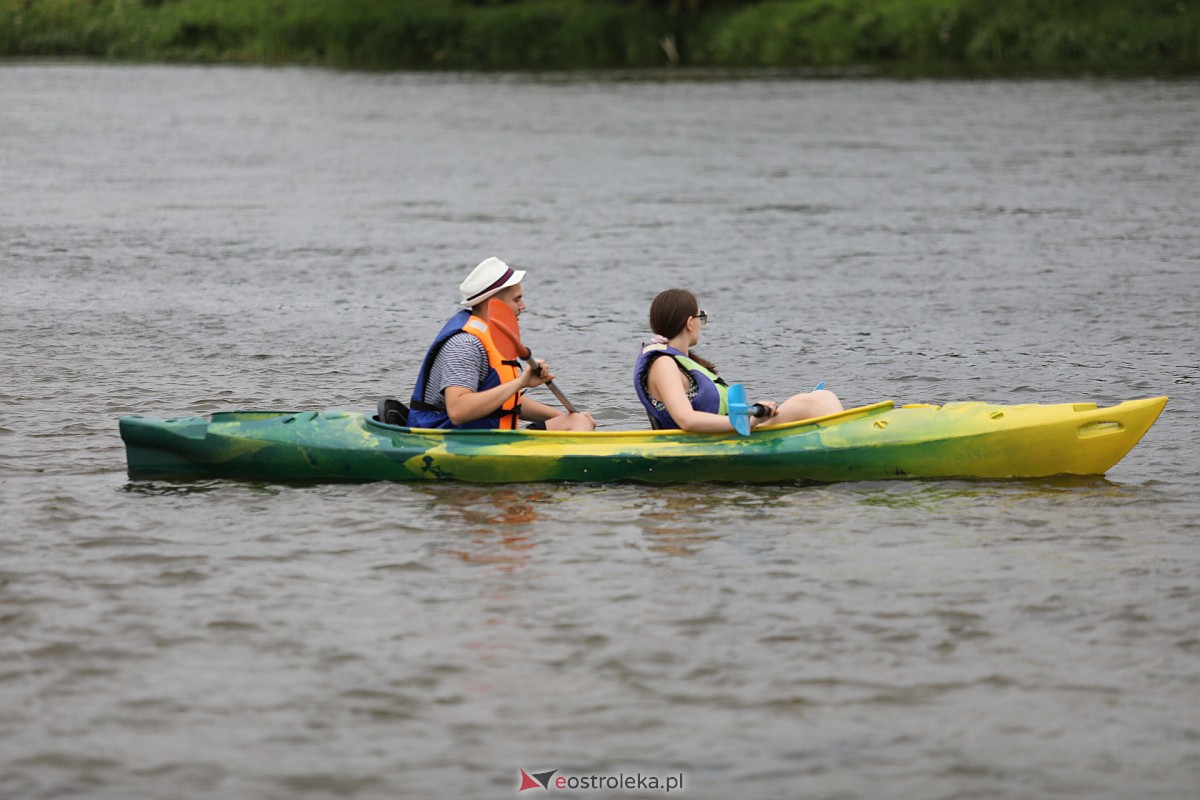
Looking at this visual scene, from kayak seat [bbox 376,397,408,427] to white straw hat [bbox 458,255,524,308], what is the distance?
0.70 m

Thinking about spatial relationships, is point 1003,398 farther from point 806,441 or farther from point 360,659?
point 360,659

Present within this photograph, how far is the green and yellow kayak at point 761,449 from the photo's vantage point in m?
7.80

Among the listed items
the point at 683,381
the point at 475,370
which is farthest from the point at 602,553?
the point at 475,370

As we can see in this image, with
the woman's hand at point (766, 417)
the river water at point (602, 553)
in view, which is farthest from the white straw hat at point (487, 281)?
the woman's hand at point (766, 417)

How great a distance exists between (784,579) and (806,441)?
1427 mm

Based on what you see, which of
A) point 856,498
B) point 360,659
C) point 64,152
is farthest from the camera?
point 64,152

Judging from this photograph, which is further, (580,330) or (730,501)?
(580,330)

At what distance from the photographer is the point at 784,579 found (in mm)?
6516

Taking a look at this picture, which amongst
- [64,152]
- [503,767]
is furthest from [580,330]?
[64,152]

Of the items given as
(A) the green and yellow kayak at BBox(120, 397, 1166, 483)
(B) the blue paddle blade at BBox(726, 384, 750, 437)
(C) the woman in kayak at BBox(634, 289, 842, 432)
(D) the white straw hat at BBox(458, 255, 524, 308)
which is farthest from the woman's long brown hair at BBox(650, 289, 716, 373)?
(D) the white straw hat at BBox(458, 255, 524, 308)

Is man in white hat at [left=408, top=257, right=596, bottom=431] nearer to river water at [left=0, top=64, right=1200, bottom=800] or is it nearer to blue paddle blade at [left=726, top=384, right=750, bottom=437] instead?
river water at [left=0, top=64, right=1200, bottom=800]

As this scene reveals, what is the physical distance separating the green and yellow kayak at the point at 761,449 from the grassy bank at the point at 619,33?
1211 inches

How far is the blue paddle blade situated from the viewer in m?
7.66

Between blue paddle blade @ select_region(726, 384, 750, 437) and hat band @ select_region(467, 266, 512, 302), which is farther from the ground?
hat band @ select_region(467, 266, 512, 302)
